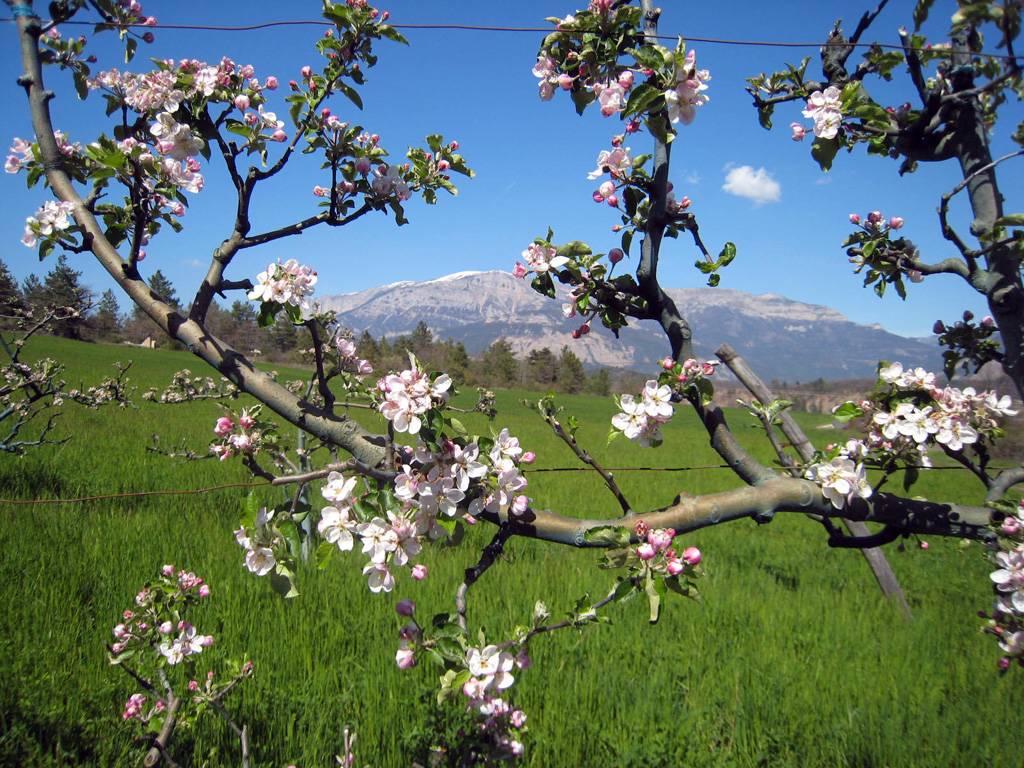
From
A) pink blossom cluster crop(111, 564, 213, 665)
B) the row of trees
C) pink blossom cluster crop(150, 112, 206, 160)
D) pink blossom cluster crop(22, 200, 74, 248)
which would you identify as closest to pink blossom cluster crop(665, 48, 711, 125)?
the row of trees

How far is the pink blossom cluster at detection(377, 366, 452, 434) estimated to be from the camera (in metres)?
0.93

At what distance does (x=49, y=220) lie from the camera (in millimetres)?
1235

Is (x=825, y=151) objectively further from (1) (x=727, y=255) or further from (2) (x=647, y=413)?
(2) (x=647, y=413)

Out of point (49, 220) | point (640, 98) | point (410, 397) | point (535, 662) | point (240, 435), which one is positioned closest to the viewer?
point (410, 397)

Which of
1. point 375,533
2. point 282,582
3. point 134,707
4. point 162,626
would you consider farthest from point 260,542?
point 134,707

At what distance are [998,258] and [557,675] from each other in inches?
119

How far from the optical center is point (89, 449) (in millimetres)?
8367

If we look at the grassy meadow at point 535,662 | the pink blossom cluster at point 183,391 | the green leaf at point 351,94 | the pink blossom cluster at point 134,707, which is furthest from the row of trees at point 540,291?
the pink blossom cluster at point 183,391

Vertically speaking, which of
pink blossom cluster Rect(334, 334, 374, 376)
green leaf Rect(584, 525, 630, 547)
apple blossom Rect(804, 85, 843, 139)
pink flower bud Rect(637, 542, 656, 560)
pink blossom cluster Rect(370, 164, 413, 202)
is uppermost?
apple blossom Rect(804, 85, 843, 139)

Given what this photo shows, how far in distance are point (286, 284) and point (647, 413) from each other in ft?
2.76

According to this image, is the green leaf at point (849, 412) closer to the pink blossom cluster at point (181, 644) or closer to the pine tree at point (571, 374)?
the pink blossom cluster at point (181, 644)

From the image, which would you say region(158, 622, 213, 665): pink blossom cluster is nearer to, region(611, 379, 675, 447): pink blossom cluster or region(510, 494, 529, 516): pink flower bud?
region(510, 494, 529, 516): pink flower bud

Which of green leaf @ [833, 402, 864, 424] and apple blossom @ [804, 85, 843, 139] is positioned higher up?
apple blossom @ [804, 85, 843, 139]

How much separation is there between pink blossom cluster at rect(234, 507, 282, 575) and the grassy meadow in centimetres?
209
